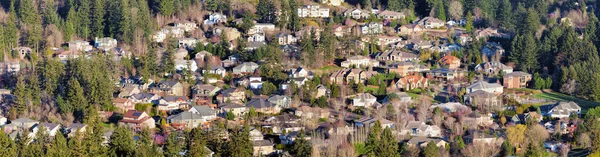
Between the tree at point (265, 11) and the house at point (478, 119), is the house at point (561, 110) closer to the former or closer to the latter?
the house at point (478, 119)

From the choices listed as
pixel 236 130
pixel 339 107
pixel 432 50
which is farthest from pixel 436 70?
pixel 236 130

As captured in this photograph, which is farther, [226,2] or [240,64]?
[226,2]

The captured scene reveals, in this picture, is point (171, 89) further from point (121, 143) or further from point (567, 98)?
point (567, 98)

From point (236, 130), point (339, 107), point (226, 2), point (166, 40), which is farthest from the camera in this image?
point (226, 2)

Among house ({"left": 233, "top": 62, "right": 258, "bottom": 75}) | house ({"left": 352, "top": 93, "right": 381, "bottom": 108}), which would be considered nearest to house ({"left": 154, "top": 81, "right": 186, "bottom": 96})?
house ({"left": 233, "top": 62, "right": 258, "bottom": 75})

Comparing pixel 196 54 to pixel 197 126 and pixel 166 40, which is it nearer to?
pixel 166 40

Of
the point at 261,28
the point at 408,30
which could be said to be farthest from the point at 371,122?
the point at 408,30
